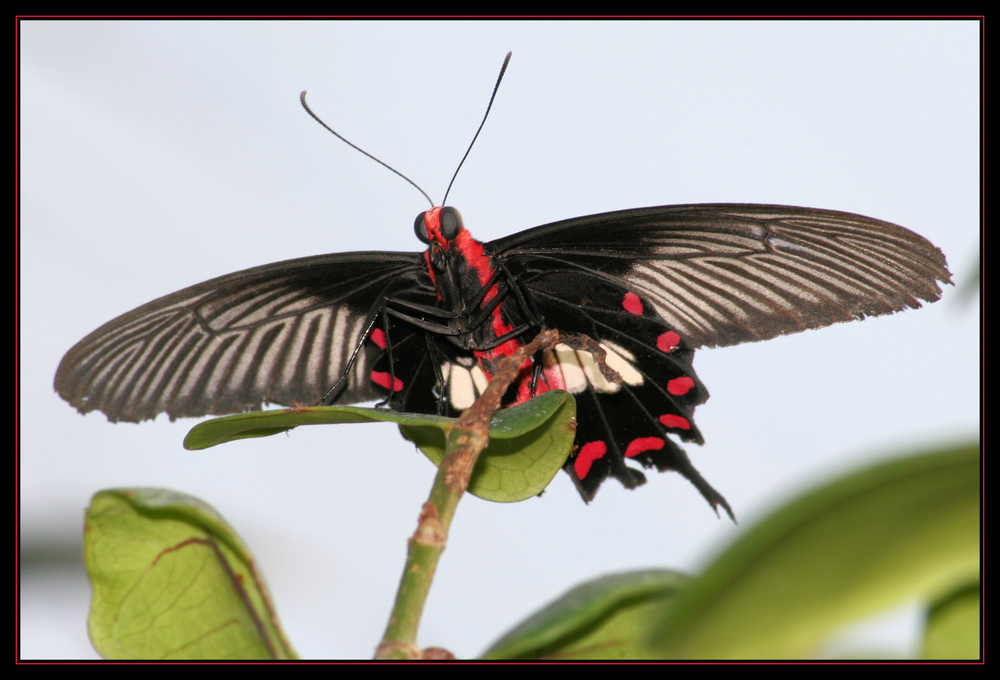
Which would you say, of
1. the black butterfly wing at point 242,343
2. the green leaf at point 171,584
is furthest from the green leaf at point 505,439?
the black butterfly wing at point 242,343

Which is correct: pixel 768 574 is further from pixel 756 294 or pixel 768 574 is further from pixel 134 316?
pixel 134 316

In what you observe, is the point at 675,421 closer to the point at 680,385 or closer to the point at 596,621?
the point at 680,385

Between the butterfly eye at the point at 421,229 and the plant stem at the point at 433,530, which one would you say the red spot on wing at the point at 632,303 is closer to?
the butterfly eye at the point at 421,229

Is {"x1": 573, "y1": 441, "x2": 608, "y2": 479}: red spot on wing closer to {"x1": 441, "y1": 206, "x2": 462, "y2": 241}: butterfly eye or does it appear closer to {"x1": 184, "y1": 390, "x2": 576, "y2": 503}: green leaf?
{"x1": 441, "y1": 206, "x2": 462, "y2": 241}: butterfly eye

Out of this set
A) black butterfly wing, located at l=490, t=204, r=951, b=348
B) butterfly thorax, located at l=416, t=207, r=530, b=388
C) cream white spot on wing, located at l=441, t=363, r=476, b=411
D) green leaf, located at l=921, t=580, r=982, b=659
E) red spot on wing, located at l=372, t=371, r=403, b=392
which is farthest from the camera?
cream white spot on wing, located at l=441, t=363, r=476, b=411

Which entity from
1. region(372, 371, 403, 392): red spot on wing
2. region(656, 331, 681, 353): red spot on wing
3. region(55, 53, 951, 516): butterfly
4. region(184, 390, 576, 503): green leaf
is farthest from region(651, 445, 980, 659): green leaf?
region(372, 371, 403, 392): red spot on wing

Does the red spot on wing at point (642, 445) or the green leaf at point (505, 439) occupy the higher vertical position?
the red spot on wing at point (642, 445)
